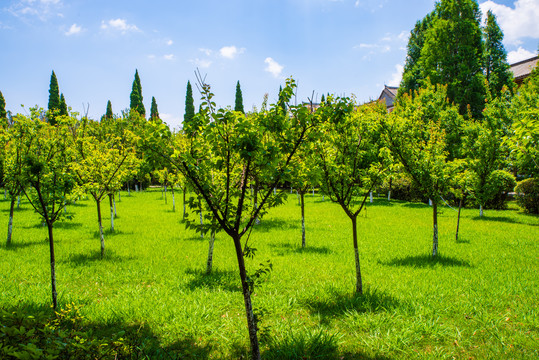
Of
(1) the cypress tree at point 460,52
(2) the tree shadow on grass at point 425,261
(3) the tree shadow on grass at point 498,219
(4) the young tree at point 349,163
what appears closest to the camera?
(4) the young tree at point 349,163

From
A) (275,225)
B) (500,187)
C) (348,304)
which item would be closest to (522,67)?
(500,187)

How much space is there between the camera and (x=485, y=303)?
6.03m

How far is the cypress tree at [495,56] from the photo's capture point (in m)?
32.3

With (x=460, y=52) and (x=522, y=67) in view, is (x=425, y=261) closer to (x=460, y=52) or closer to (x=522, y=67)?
(x=460, y=52)

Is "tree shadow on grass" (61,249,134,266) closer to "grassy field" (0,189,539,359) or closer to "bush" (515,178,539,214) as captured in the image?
"grassy field" (0,189,539,359)

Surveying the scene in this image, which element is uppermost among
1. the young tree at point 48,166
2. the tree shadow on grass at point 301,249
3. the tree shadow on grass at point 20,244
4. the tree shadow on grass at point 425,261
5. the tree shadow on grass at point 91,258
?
the young tree at point 48,166

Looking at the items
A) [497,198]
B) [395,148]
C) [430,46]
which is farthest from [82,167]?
[430,46]

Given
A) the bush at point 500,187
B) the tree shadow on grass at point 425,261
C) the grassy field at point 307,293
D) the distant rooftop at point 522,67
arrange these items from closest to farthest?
the grassy field at point 307,293
the tree shadow on grass at point 425,261
the bush at point 500,187
the distant rooftop at point 522,67

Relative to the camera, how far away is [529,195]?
19891 mm

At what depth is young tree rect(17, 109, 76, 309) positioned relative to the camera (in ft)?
18.0

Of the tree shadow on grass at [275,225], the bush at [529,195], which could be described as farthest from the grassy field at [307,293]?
the bush at [529,195]

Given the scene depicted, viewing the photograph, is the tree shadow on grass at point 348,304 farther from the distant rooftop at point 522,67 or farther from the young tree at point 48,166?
the distant rooftop at point 522,67

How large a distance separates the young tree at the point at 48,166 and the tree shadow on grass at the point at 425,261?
8432 mm

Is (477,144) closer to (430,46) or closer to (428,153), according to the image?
(428,153)
